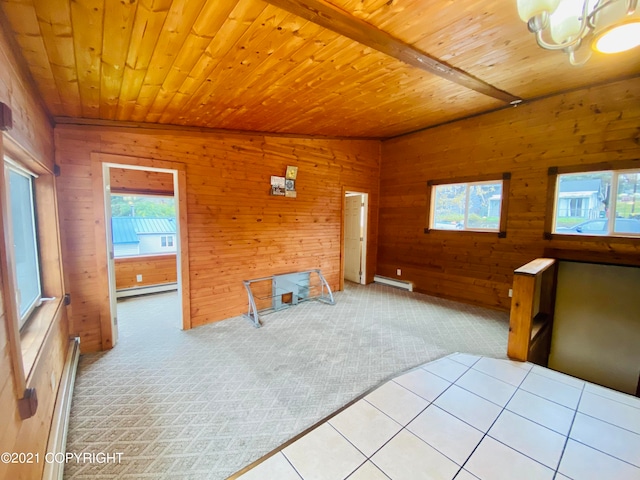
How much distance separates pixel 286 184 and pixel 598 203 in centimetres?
413

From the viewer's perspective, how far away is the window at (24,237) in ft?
5.55

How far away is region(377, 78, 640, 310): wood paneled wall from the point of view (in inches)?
120

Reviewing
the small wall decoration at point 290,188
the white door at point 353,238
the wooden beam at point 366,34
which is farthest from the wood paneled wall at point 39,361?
the white door at point 353,238

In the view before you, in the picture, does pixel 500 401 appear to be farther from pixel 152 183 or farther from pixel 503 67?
pixel 152 183

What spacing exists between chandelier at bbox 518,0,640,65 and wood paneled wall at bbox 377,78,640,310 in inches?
83.5

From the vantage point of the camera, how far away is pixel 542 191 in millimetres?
3486

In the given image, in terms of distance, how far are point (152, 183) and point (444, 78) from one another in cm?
499

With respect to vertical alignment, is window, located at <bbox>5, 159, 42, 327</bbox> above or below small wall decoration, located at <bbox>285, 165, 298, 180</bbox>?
below

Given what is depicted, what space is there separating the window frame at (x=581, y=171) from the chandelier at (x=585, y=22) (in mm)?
2146

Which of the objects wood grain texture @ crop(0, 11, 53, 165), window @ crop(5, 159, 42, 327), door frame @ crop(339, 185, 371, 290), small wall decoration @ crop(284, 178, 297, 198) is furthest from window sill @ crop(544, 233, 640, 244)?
window @ crop(5, 159, 42, 327)

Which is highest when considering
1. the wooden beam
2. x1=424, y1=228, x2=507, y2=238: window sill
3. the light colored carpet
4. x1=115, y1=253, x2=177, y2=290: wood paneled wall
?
the wooden beam

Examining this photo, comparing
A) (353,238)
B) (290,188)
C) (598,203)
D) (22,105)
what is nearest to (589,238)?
(598,203)

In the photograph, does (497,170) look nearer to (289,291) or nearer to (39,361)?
(289,291)

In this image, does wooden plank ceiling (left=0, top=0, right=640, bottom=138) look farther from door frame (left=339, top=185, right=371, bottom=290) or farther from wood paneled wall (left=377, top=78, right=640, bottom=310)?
door frame (left=339, top=185, right=371, bottom=290)
